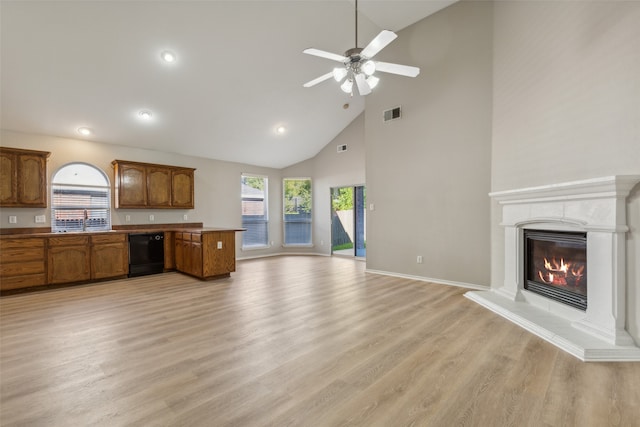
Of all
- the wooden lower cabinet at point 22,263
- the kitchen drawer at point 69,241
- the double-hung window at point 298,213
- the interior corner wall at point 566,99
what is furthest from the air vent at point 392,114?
the wooden lower cabinet at point 22,263

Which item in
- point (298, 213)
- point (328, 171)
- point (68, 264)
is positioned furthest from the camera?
point (298, 213)

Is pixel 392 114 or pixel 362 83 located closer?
pixel 362 83

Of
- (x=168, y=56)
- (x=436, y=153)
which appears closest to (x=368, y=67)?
(x=436, y=153)

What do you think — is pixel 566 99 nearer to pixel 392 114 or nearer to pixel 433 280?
pixel 392 114

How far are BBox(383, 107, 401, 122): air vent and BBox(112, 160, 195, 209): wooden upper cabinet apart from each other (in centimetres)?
443

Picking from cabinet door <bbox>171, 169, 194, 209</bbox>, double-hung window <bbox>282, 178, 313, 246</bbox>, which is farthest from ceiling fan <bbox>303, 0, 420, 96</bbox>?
double-hung window <bbox>282, 178, 313, 246</bbox>

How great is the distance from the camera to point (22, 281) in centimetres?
440

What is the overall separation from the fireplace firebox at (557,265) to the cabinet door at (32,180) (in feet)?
24.3

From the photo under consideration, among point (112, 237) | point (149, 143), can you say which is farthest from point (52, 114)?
point (112, 237)

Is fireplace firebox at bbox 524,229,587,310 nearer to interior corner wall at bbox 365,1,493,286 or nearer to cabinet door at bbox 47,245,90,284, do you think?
interior corner wall at bbox 365,1,493,286

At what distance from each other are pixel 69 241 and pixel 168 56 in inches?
136

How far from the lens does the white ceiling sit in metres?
3.58

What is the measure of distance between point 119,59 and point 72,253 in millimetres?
3244

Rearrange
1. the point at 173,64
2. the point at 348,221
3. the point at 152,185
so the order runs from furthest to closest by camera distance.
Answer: the point at 348,221
the point at 152,185
the point at 173,64
